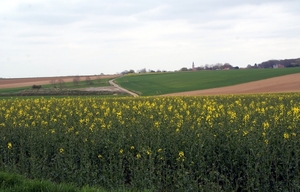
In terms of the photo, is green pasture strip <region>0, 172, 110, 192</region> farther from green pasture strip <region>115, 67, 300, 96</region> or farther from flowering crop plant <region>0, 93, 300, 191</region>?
green pasture strip <region>115, 67, 300, 96</region>

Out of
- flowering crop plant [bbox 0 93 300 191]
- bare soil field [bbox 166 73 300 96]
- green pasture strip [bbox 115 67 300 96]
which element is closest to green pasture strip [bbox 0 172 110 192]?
flowering crop plant [bbox 0 93 300 191]

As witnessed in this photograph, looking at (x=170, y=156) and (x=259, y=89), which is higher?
(x=170, y=156)

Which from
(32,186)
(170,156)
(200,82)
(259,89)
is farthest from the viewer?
(200,82)

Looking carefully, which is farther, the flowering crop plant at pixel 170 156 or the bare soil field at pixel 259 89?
the bare soil field at pixel 259 89

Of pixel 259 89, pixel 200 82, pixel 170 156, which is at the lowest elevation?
pixel 259 89

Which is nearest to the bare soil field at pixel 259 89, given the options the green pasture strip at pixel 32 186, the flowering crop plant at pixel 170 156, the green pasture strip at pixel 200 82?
the green pasture strip at pixel 200 82

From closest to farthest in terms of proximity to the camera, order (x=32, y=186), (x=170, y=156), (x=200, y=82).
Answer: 1. (x=32, y=186)
2. (x=170, y=156)
3. (x=200, y=82)

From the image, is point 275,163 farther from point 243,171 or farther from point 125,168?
point 125,168

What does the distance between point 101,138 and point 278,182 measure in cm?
472

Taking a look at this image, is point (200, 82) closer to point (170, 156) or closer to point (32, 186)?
point (170, 156)

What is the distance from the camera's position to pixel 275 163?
8156mm

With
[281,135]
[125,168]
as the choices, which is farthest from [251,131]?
[125,168]

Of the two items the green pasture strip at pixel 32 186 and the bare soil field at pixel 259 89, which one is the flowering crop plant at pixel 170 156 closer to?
the green pasture strip at pixel 32 186

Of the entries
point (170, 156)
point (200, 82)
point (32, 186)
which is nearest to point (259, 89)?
point (200, 82)
